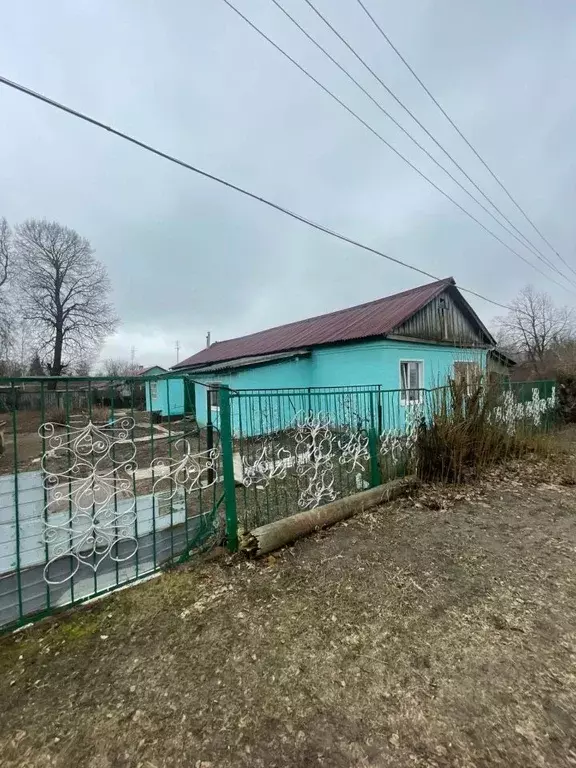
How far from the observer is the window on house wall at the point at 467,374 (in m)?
5.38

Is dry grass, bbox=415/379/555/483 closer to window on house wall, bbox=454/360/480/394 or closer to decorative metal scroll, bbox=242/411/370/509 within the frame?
window on house wall, bbox=454/360/480/394

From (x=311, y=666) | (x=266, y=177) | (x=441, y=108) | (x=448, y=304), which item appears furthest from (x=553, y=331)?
(x=311, y=666)

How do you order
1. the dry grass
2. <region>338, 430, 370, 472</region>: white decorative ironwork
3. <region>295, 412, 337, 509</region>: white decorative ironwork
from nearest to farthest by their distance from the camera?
<region>295, 412, 337, 509</region>: white decorative ironwork, <region>338, 430, 370, 472</region>: white decorative ironwork, the dry grass

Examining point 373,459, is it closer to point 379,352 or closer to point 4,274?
point 379,352

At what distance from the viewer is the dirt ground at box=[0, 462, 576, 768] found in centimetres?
150

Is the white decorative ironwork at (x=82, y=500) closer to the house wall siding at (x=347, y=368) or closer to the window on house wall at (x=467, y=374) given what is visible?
the window on house wall at (x=467, y=374)

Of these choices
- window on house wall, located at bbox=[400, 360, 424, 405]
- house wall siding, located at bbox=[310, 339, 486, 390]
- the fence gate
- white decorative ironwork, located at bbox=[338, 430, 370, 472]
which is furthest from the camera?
window on house wall, located at bbox=[400, 360, 424, 405]

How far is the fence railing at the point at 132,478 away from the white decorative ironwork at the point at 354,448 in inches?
0.6

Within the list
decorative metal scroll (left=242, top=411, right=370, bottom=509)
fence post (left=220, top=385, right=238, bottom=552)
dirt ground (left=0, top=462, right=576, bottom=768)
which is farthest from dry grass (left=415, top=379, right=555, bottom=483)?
fence post (left=220, top=385, right=238, bottom=552)

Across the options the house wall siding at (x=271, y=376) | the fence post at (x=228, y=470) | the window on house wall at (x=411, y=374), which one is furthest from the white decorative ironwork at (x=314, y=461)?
the window on house wall at (x=411, y=374)

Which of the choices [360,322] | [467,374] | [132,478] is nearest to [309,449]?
[132,478]

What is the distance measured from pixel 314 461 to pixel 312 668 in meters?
2.40

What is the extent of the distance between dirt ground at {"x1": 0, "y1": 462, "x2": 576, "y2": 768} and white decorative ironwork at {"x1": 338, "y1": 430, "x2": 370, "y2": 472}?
1601 mm

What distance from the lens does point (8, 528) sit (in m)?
2.40
